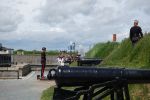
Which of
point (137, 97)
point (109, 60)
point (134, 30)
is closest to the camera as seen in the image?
point (137, 97)

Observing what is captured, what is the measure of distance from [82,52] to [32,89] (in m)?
31.2

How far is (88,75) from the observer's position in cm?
1208

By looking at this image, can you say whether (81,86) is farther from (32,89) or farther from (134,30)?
(32,89)

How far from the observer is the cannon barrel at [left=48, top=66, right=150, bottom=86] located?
12.0 metres

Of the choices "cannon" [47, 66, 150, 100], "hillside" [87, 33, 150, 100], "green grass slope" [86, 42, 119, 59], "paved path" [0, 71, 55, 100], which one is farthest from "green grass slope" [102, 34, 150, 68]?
"green grass slope" [86, 42, 119, 59]

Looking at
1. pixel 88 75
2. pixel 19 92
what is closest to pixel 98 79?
pixel 88 75

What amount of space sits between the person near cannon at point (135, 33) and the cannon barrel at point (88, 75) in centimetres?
833

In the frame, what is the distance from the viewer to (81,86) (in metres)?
12.5

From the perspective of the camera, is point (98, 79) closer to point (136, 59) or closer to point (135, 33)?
point (136, 59)

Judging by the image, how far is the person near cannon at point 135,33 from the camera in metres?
20.6

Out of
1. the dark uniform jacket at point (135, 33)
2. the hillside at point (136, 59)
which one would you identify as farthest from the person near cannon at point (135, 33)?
the hillside at point (136, 59)

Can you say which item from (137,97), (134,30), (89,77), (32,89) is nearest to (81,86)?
(89,77)

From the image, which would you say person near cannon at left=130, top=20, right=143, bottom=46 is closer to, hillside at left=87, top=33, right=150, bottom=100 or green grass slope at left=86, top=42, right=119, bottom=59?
hillside at left=87, top=33, right=150, bottom=100

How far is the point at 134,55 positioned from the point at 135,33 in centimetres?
130
